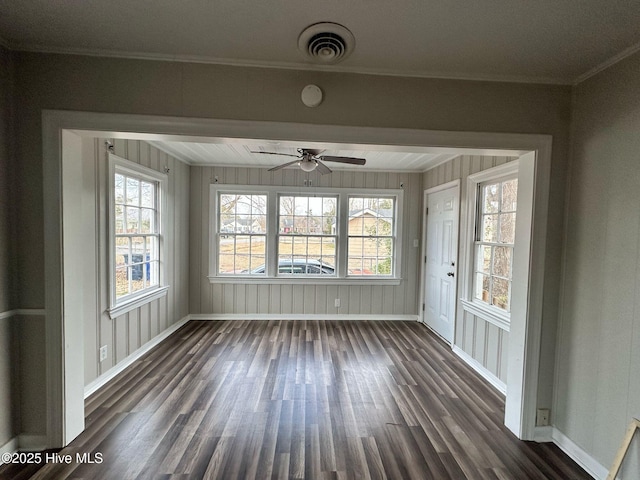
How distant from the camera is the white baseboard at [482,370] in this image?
2539 mm

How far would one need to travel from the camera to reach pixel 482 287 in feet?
9.81

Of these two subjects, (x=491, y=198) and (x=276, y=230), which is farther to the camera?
(x=276, y=230)

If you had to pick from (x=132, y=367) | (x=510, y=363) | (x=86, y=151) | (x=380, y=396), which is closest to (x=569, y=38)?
(x=510, y=363)

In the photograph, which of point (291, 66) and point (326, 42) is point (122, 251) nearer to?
point (291, 66)

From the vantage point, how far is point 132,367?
2797mm

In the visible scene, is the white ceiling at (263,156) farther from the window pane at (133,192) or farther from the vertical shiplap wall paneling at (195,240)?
the window pane at (133,192)

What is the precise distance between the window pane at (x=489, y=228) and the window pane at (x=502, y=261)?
14 centimetres

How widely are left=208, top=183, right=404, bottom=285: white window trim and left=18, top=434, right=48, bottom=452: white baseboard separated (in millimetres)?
2615

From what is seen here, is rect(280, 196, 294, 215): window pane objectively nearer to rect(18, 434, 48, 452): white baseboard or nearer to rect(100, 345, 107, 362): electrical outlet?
rect(100, 345, 107, 362): electrical outlet

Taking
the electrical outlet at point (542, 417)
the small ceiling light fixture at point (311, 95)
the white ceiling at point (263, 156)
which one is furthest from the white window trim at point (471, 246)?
the small ceiling light fixture at point (311, 95)

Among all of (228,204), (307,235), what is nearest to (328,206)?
(307,235)

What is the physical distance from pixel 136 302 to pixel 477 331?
3.68m

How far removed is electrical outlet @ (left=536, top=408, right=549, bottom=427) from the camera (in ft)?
6.28

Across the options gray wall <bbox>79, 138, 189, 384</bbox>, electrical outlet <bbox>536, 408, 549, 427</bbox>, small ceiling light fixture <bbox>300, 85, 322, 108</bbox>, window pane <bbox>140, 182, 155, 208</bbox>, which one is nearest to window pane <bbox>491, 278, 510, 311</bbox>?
electrical outlet <bbox>536, 408, 549, 427</bbox>
